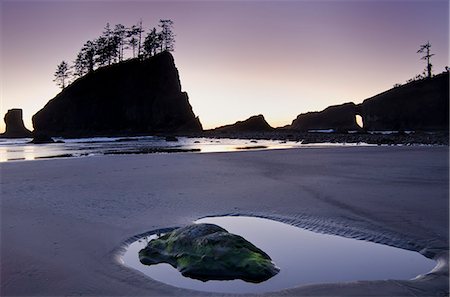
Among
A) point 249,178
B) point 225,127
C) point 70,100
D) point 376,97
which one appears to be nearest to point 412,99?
point 376,97

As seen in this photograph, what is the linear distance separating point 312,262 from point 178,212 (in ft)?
9.52

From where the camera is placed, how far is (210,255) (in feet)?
12.3

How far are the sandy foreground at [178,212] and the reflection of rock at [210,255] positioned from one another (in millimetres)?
424

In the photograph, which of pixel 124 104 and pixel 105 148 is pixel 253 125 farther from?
pixel 105 148

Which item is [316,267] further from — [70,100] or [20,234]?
[70,100]

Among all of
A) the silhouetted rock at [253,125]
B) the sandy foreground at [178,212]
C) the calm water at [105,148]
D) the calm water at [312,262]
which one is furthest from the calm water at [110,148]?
the silhouetted rock at [253,125]

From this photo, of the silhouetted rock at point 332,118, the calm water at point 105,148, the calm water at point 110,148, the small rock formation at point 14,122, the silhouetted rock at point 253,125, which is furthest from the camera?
the silhouetted rock at point 332,118

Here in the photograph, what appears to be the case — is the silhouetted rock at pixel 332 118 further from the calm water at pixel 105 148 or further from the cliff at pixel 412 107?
the calm water at pixel 105 148

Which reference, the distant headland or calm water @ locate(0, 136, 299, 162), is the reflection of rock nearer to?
calm water @ locate(0, 136, 299, 162)

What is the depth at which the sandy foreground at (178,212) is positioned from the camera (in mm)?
3285

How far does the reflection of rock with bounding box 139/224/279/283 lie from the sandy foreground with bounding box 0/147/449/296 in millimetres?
424

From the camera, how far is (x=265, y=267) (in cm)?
357

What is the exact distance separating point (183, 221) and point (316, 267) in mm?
2528

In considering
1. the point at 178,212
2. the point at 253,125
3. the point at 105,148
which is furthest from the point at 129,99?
the point at 178,212
